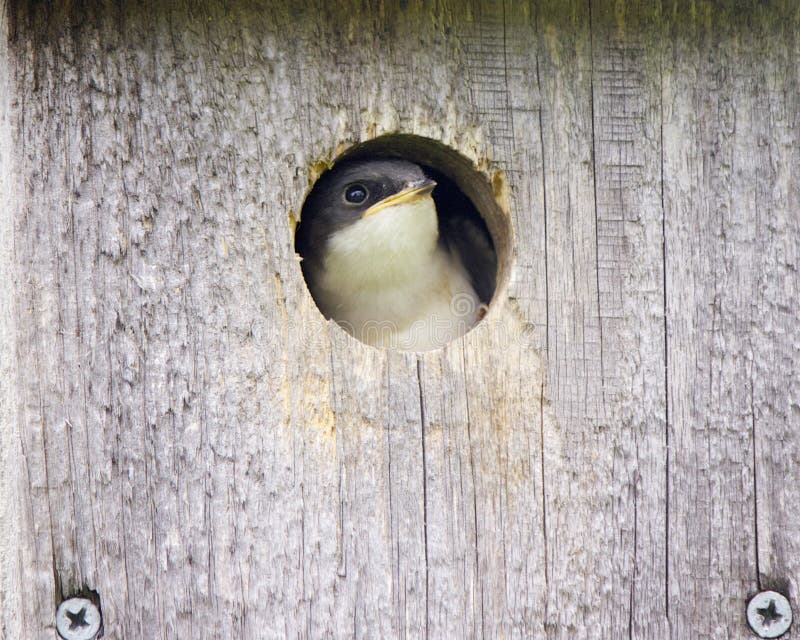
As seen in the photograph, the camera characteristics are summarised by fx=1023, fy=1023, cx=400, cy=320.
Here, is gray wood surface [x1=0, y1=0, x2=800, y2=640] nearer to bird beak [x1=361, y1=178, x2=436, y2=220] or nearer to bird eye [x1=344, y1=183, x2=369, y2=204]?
bird beak [x1=361, y1=178, x2=436, y2=220]

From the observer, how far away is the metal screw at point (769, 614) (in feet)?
8.55

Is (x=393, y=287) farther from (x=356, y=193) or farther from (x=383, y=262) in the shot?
(x=356, y=193)

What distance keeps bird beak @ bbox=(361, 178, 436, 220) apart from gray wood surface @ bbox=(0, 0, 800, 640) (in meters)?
0.46

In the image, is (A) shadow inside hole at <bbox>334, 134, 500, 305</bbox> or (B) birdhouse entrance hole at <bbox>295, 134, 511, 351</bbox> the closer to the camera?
(A) shadow inside hole at <bbox>334, 134, 500, 305</bbox>

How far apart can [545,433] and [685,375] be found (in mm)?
404

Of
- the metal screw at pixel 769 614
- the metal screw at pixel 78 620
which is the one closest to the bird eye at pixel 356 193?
the metal screw at pixel 78 620

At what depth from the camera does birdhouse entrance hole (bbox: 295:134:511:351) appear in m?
3.26

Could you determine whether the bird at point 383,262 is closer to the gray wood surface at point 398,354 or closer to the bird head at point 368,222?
the bird head at point 368,222

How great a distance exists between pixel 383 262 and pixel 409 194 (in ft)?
1.30

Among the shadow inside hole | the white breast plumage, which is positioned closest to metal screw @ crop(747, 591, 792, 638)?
the shadow inside hole

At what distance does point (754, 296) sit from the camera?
272cm

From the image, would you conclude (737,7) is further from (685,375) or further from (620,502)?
(620,502)

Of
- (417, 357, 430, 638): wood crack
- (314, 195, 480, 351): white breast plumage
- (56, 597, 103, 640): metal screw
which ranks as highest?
(314, 195, 480, 351): white breast plumage

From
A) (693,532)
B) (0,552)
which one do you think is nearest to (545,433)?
(693,532)
